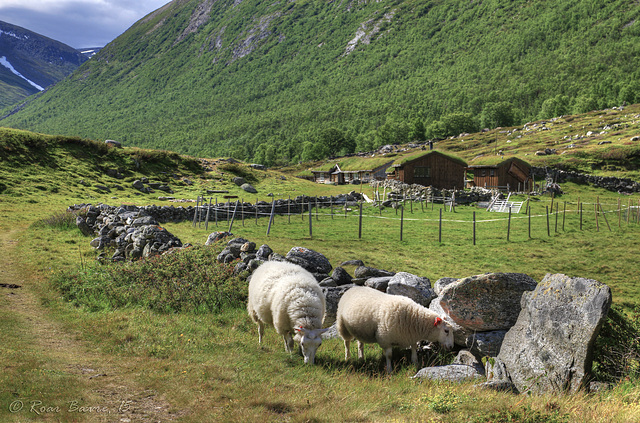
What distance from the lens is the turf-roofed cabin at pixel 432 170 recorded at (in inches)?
2443

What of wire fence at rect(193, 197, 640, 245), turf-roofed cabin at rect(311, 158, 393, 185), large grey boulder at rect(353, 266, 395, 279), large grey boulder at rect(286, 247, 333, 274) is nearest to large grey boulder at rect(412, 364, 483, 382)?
large grey boulder at rect(353, 266, 395, 279)

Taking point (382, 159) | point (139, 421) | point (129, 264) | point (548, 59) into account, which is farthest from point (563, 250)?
point (548, 59)

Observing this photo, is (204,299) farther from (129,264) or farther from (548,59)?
(548,59)

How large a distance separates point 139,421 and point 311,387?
7.99 feet

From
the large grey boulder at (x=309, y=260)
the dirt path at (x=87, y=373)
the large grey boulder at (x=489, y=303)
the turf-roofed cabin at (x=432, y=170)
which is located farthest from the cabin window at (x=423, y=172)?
the dirt path at (x=87, y=373)

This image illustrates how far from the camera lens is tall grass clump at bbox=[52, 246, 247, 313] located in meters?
10.6

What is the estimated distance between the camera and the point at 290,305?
25.2 ft

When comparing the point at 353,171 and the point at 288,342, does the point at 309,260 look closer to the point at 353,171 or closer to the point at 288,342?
the point at 288,342

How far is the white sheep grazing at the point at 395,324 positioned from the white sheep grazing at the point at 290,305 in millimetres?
767

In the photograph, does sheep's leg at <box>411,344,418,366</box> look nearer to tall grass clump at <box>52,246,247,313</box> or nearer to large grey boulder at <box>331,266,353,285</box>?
large grey boulder at <box>331,266,353,285</box>

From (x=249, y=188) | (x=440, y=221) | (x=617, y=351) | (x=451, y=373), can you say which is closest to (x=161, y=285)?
(x=451, y=373)

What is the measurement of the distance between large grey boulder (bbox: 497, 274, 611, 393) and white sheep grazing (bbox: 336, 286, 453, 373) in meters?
1.20

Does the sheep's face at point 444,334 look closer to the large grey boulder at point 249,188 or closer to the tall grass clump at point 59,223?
the tall grass clump at point 59,223

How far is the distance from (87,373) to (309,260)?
22.0 feet
